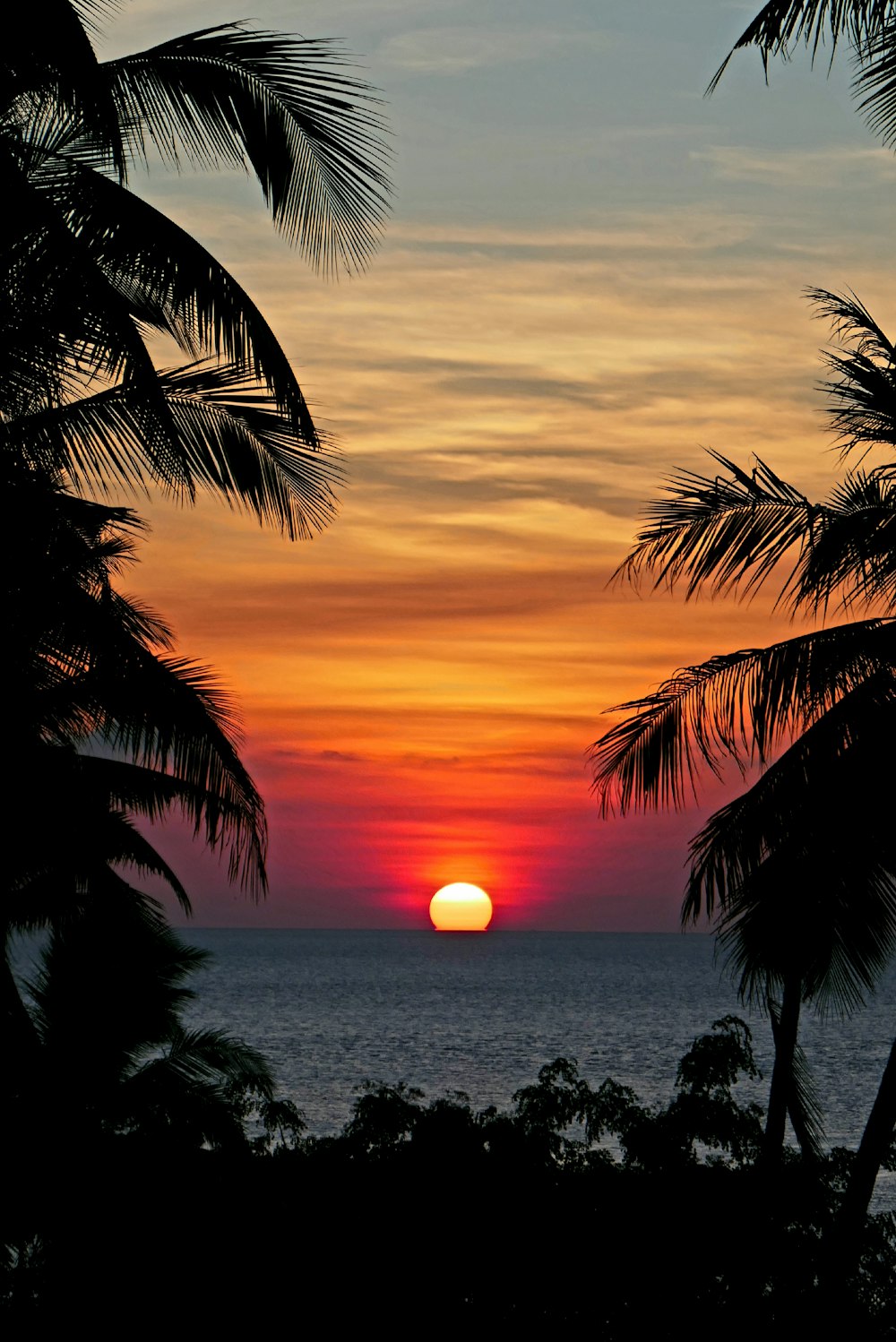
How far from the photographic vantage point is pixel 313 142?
9484mm

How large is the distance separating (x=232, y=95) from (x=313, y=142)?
59 cm

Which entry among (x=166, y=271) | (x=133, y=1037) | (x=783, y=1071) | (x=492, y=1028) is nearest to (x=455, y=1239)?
(x=783, y=1071)

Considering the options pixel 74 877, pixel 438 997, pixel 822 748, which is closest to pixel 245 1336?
pixel 74 877

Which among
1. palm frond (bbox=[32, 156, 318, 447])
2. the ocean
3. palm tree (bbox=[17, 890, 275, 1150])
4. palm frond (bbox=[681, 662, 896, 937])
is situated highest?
palm frond (bbox=[32, 156, 318, 447])

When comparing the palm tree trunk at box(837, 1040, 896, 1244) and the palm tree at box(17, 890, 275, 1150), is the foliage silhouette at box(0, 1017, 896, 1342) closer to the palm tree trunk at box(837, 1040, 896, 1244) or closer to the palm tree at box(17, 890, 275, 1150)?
the palm tree trunk at box(837, 1040, 896, 1244)

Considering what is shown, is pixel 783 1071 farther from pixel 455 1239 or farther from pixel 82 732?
pixel 82 732

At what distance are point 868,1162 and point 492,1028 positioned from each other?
3412 inches

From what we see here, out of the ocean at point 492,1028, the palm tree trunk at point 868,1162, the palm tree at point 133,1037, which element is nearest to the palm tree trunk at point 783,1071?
the palm tree trunk at point 868,1162

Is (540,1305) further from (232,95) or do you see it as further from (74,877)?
(232,95)

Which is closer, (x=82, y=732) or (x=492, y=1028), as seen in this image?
(x=82, y=732)

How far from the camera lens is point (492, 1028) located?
313ft

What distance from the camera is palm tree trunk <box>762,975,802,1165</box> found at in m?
13.1

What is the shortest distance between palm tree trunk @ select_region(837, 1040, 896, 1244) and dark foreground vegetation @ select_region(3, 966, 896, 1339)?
14 cm

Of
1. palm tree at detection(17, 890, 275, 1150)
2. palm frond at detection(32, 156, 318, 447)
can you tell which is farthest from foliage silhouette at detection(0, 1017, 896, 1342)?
palm frond at detection(32, 156, 318, 447)
